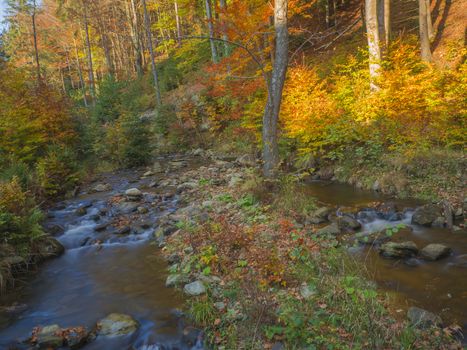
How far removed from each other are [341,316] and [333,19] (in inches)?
935

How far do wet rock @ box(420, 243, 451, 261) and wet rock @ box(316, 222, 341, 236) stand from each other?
1579 mm

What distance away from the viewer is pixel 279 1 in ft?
28.5

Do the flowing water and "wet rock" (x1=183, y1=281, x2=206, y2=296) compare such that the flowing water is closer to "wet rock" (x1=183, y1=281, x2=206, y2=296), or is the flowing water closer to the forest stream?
the forest stream

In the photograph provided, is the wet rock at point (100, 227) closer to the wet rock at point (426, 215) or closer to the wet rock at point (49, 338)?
the wet rock at point (49, 338)

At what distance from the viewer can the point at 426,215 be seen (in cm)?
765

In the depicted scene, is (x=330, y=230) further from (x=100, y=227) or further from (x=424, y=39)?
(x=424, y=39)

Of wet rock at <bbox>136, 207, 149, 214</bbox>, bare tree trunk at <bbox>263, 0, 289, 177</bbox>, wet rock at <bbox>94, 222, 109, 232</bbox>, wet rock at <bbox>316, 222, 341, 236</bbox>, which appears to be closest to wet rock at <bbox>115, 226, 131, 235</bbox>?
wet rock at <bbox>94, 222, 109, 232</bbox>

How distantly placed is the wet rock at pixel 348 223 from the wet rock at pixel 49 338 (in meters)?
5.66

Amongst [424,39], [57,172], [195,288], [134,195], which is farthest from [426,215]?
[57,172]

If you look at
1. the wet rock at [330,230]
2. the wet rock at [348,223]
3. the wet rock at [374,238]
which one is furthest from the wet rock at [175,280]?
the wet rock at [348,223]

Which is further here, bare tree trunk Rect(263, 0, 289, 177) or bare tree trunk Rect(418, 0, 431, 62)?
bare tree trunk Rect(418, 0, 431, 62)

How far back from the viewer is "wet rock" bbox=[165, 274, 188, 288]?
217 inches

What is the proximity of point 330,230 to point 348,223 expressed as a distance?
2.55ft

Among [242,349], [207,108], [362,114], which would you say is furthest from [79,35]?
[242,349]
